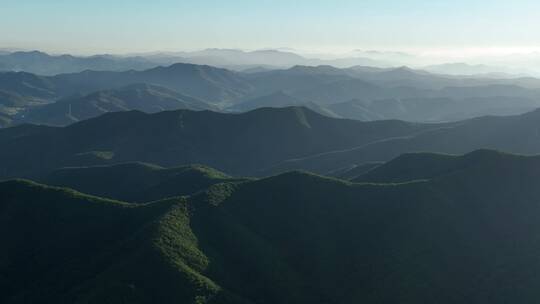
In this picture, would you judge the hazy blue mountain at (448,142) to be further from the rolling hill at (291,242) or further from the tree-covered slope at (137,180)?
the rolling hill at (291,242)

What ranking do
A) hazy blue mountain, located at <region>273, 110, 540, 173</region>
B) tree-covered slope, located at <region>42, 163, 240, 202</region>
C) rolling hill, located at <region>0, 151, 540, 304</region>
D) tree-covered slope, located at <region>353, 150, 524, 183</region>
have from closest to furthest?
rolling hill, located at <region>0, 151, 540, 304</region>, tree-covered slope, located at <region>353, 150, 524, 183</region>, tree-covered slope, located at <region>42, 163, 240, 202</region>, hazy blue mountain, located at <region>273, 110, 540, 173</region>

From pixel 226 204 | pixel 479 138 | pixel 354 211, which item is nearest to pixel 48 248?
pixel 226 204

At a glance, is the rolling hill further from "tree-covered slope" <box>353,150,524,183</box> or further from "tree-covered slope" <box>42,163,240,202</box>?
"tree-covered slope" <box>42,163,240,202</box>

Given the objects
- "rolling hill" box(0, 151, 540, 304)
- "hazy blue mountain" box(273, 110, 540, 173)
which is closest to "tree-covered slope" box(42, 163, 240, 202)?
"rolling hill" box(0, 151, 540, 304)

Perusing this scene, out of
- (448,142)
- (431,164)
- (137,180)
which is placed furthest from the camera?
(448,142)

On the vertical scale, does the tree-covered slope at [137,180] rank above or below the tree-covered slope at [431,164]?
below

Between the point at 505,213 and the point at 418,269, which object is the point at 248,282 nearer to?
the point at 418,269

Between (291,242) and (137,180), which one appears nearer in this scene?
(291,242)

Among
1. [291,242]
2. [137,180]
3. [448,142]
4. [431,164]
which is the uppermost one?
[431,164]

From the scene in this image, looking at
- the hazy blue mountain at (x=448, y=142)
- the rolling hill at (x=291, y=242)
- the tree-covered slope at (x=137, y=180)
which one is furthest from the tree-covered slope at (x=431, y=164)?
the hazy blue mountain at (x=448, y=142)

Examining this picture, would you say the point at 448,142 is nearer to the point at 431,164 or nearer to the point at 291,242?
the point at 431,164

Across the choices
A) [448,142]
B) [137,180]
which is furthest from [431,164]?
[137,180]
